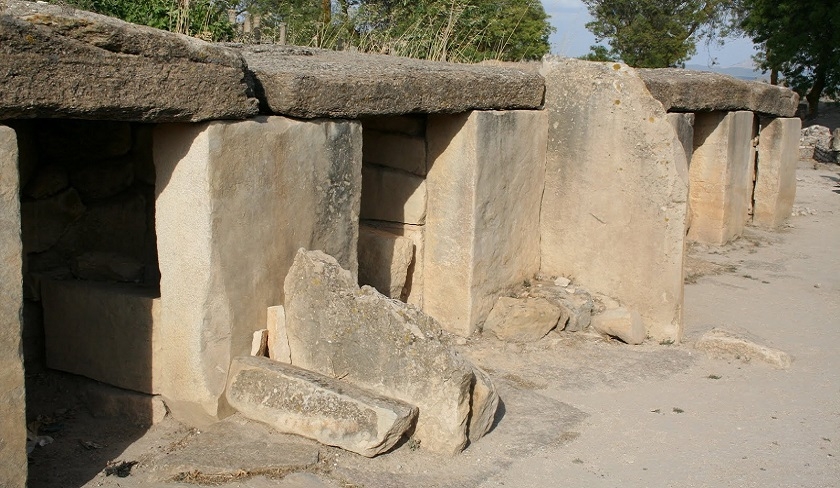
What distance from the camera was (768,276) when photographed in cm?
803

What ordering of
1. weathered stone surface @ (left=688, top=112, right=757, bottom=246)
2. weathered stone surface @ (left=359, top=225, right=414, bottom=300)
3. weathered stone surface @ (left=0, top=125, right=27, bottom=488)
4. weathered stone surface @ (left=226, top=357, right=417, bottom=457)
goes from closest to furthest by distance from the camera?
weathered stone surface @ (left=0, top=125, right=27, bottom=488) → weathered stone surface @ (left=226, top=357, right=417, bottom=457) → weathered stone surface @ (left=359, top=225, right=414, bottom=300) → weathered stone surface @ (left=688, top=112, right=757, bottom=246)

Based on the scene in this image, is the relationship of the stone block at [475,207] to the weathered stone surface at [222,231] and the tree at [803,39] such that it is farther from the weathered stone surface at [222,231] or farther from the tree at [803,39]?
the tree at [803,39]

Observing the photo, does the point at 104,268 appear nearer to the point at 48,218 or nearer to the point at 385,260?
the point at 48,218

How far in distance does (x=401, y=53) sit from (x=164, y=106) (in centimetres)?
444

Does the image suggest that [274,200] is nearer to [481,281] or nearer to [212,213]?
[212,213]

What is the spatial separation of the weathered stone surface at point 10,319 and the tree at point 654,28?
21.6m

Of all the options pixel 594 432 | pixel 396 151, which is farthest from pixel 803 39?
pixel 594 432

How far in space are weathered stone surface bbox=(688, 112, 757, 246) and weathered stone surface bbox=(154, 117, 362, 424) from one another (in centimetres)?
551

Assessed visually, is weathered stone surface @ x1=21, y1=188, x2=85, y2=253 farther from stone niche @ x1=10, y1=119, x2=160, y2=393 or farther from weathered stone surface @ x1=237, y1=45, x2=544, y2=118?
weathered stone surface @ x1=237, y1=45, x2=544, y2=118

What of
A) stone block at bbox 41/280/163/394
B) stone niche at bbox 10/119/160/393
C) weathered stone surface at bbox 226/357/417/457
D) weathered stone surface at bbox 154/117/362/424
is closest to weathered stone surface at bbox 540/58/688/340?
weathered stone surface at bbox 154/117/362/424

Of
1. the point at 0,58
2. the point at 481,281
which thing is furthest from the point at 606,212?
the point at 0,58

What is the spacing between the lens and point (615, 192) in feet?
20.2

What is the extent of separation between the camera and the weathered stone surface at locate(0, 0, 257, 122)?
10.3 feet

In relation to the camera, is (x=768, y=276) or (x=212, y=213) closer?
(x=212, y=213)
